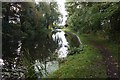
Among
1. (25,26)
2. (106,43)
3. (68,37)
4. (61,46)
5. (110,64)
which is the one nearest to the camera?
(110,64)

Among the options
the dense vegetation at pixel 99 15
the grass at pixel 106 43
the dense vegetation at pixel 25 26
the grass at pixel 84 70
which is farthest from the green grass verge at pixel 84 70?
the dense vegetation at pixel 25 26

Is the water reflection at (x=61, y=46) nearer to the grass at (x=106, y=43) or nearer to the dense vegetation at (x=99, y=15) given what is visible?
the grass at (x=106, y=43)

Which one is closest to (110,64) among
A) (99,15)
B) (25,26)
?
(99,15)

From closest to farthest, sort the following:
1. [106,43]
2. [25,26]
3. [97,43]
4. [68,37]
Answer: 1. [106,43]
2. [97,43]
3. [25,26]
4. [68,37]

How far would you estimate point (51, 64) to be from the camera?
10.6ft

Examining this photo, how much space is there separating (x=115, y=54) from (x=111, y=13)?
33.2 inches

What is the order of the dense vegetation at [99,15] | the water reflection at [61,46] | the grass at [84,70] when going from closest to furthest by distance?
the grass at [84,70] < the dense vegetation at [99,15] < the water reflection at [61,46]

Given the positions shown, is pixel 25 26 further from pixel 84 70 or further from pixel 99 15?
pixel 84 70

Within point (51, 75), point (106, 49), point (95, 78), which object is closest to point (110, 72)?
point (95, 78)

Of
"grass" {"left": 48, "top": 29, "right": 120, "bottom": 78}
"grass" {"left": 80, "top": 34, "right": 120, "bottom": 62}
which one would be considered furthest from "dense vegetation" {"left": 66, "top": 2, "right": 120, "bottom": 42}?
"grass" {"left": 48, "top": 29, "right": 120, "bottom": 78}

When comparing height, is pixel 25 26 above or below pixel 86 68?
above

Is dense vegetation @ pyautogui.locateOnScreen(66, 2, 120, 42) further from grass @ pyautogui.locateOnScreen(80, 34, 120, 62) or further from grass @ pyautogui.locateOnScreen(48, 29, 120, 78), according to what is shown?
grass @ pyautogui.locateOnScreen(48, 29, 120, 78)

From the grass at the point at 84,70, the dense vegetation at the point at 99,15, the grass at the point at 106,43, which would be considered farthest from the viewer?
the grass at the point at 106,43

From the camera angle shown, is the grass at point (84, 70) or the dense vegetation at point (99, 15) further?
the dense vegetation at point (99, 15)
